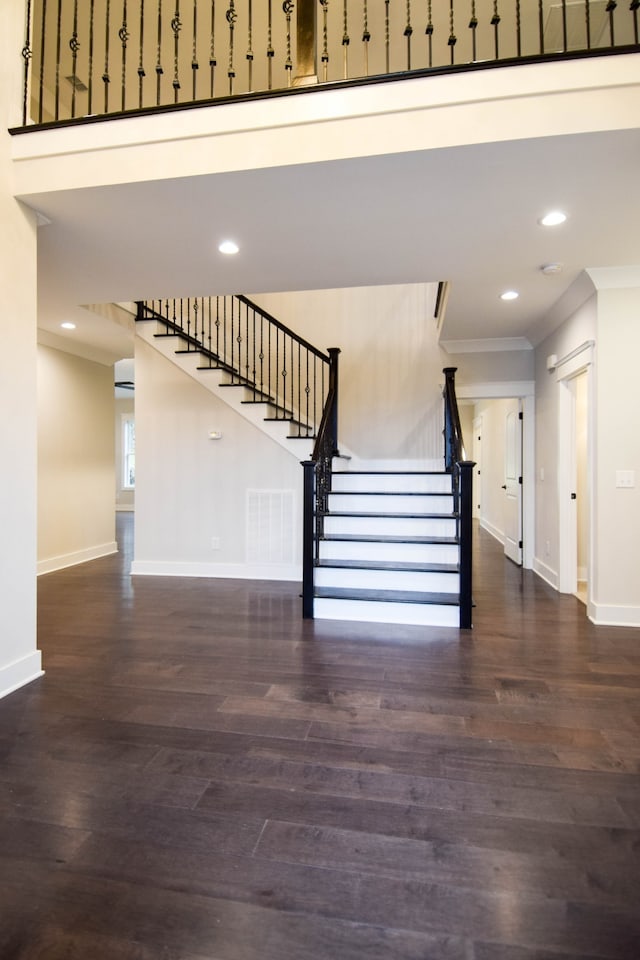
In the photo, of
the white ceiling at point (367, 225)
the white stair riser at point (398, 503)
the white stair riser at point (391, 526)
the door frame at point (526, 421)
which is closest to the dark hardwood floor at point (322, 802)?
the white stair riser at point (391, 526)

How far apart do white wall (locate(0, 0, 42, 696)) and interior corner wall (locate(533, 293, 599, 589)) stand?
4185mm

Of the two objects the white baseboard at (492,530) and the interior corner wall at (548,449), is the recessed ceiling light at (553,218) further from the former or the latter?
the white baseboard at (492,530)

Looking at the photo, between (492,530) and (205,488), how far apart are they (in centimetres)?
544

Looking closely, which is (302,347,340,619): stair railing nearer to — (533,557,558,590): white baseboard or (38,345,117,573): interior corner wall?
Answer: (533,557,558,590): white baseboard

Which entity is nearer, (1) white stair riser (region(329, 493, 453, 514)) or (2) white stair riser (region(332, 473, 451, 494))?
(1) white stair riser (region(329, 493, 453, 514))

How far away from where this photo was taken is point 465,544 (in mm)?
3775

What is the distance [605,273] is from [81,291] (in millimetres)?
4258

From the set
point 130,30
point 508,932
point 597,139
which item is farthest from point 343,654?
point 130,30

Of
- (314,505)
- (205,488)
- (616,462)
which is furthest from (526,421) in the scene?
(205,488)

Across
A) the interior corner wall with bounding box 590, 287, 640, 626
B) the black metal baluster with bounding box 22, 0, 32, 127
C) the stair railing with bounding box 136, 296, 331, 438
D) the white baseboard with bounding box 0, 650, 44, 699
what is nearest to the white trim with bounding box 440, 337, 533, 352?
the stair railing with bounding box 136, 296, 331, 438

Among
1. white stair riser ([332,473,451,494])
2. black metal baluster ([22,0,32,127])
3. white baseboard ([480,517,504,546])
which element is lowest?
white baseboard ([480,517,504,546])

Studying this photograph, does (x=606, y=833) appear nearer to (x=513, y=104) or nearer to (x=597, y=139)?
(x=597, y=139)

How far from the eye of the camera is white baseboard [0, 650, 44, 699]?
2.63 meters

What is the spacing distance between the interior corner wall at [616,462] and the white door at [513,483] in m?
2.11
